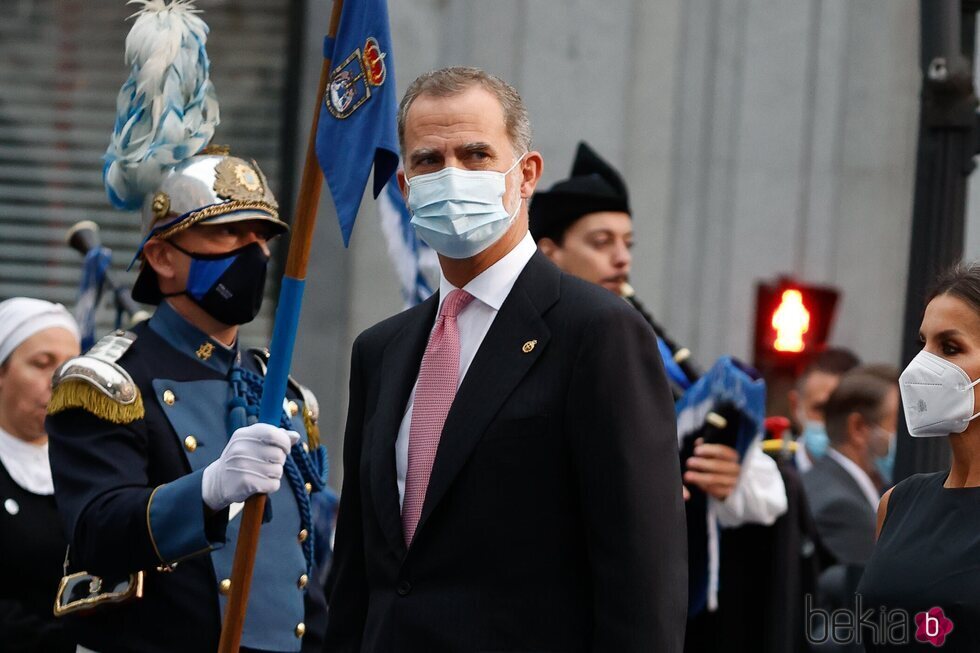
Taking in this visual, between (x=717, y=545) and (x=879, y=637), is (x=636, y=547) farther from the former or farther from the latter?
(x=717, y=545)

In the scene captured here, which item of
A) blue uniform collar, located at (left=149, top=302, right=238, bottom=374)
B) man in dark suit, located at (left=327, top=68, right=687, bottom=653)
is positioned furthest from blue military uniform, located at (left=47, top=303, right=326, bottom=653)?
man in dark suit, located at (left=327, top=68, right=687, bottom=653)

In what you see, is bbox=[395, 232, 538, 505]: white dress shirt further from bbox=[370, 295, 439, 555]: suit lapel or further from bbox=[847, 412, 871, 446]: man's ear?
bbox=[847, 412, 871, 446]: man's ear

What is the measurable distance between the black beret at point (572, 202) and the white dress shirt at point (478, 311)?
2.52 meters

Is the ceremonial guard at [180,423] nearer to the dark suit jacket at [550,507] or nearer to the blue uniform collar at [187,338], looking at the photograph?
the blue uniform collar at [187,338]

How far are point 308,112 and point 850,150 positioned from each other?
3.50 m

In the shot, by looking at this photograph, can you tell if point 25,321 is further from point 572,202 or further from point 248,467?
point 248,467

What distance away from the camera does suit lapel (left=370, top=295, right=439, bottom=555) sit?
12.0 feet

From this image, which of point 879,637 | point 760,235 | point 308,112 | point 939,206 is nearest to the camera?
point 879,637

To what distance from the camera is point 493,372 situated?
3.60m

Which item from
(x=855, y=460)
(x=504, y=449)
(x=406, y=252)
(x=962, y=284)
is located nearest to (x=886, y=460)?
(x=855, y=460)

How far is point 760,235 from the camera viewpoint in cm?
1092

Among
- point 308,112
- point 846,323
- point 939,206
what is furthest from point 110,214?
point 939,206

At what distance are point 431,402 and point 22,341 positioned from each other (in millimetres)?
2954

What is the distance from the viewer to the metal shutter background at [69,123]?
10109 millimetres
